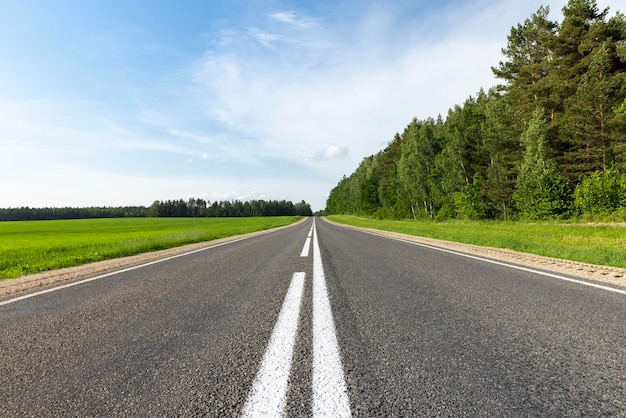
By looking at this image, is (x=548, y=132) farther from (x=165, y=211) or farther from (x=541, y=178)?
(x=165, y=211)

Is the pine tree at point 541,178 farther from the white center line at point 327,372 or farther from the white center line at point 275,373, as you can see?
the white center line at point 275,373

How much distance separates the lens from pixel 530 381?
1.97 m

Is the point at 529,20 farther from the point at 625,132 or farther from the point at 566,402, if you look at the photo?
the point at 566,402

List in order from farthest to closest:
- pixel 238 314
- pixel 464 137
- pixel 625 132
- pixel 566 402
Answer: pixel 464 137
pixel 625 132
pixel 238 314
pixel 566 402

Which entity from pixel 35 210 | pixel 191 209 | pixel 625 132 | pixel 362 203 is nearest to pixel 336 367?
pixel 625 132

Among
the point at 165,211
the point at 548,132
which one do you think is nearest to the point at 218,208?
the point at 165,211

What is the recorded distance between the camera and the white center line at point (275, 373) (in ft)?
5.47

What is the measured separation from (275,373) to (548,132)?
101 ft

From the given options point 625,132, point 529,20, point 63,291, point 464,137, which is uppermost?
point 529,20

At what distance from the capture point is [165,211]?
141 meters

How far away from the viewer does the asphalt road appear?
5.76ft

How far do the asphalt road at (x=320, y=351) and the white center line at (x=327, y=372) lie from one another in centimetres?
1

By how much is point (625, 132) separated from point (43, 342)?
29263 mm

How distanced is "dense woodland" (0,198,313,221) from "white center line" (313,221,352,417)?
153 meters
